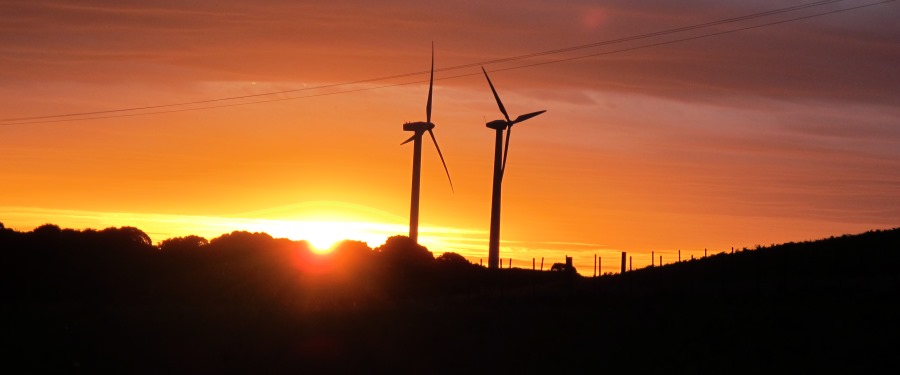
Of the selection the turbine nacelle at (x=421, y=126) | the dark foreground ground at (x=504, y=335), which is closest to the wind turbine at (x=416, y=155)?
the turbine nacelle at (x=421, y=126)

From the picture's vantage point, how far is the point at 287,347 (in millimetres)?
43031

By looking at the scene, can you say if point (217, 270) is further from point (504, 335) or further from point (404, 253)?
point (504, 335)

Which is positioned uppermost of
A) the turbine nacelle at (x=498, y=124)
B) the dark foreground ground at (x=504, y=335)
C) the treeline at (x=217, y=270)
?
the turbine nacelle at (x=498, y=124)

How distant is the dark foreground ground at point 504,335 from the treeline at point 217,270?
9673mm

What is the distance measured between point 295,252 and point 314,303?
50.9m

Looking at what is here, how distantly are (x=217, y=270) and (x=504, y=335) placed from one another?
4693cm

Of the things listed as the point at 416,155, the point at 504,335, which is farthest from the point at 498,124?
the point at 504,335

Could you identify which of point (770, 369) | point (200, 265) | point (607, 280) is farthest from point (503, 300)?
point (200, 265)

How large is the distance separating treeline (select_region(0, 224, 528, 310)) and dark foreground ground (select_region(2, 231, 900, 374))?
9673mm

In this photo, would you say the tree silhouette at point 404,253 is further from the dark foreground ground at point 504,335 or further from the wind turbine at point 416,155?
the dark foreground ground at point 504,335

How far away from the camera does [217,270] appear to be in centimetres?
8806

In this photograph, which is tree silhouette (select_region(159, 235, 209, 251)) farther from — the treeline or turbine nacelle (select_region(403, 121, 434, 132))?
turbine nacelle (select_region(403, 121, 434, 132))

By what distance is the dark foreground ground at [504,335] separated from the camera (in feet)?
130

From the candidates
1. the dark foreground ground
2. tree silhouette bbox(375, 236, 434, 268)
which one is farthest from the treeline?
the dark foreground ground
